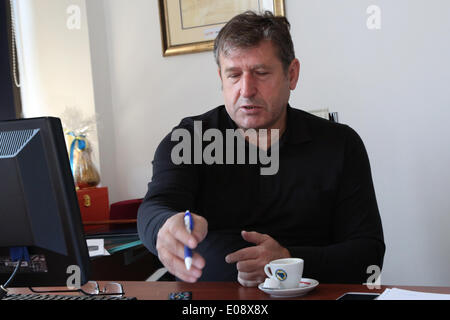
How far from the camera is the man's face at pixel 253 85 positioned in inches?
57.7

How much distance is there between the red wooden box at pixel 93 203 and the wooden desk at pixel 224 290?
1411 mm

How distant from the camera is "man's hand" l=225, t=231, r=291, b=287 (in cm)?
110

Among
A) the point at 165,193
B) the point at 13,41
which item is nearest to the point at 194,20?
the point at 13,41

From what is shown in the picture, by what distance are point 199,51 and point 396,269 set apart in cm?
156

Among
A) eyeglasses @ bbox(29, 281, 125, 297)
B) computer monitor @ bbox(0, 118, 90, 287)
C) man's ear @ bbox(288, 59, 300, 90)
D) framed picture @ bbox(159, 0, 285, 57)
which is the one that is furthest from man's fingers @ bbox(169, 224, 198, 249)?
framed picture @ bbox(159, 0, 285, 57)

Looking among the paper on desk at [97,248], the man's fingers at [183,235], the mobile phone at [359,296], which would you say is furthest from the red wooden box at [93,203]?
the mobile phone at [359,296]

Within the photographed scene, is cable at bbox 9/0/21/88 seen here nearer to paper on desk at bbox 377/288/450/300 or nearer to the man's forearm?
the man's forearm

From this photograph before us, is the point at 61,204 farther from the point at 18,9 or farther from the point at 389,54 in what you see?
the point at 18,9

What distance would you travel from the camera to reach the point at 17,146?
904mm

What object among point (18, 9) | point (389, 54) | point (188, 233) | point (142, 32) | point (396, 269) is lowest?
point (396, 269)

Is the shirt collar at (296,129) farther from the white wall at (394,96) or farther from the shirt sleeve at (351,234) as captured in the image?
the white wall at (394,96)

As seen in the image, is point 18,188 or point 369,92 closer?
point 18,188

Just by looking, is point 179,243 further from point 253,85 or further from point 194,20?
point 194,20
